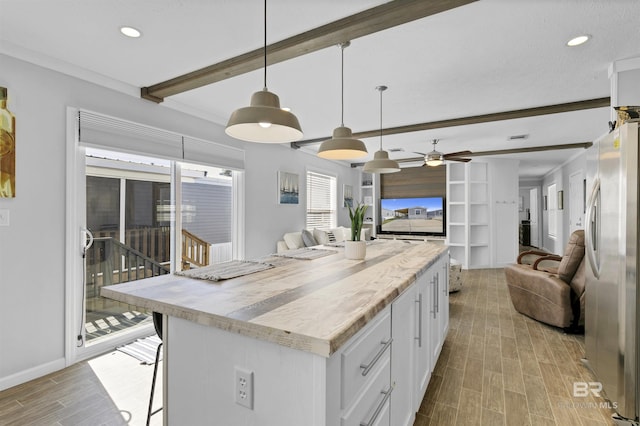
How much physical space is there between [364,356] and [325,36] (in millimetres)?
1937

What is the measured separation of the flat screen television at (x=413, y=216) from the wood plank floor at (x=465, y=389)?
4216mm

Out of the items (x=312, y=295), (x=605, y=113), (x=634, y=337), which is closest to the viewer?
(x=312, y=295)

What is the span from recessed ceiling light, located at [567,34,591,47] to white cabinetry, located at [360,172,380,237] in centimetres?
554

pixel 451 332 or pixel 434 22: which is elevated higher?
pixel 434 22

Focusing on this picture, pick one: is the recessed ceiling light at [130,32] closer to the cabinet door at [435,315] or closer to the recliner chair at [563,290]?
the cabinet door at [435,315]

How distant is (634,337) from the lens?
5.73 ft

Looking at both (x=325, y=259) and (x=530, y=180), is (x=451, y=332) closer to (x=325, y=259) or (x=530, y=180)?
(x=325, y=259)

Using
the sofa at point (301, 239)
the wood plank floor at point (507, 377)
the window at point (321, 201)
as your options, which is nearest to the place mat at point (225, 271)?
the wood plank floor at point (507, 377)

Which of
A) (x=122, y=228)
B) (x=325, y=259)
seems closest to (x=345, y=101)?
(x=325, y=259)

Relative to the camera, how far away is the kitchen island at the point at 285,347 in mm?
876

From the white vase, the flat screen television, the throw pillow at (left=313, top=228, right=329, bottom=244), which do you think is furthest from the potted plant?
the flat screen television

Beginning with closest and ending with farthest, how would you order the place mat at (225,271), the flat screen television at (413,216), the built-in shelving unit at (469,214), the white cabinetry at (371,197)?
the place mat at (225,271) < the built-in shelving unit at (469,214) < the flat screen television at (413,216) < the white cabinetry at (371,197)

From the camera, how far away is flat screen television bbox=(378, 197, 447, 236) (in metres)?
7.26

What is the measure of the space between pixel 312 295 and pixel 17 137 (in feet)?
8.52
